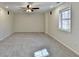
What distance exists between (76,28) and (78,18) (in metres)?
0.39

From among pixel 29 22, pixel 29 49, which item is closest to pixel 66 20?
pixel 29 49

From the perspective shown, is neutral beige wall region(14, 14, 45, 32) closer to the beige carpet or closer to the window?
the window

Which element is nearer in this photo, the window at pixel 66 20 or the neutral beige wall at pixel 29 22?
the window at pixel 66 20

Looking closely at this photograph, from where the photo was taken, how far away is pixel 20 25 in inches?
557

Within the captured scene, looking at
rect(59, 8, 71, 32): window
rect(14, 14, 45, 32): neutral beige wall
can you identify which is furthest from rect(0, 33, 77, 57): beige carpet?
rect(14, 14, 45, 32): neutral beige wall

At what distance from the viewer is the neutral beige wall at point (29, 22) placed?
1410 cm

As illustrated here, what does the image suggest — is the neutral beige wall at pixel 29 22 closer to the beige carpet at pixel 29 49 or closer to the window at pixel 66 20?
the window at pixel 66 20

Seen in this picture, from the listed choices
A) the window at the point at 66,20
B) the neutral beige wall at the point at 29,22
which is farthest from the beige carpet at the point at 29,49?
the neutral beige wall at the point at 29,22

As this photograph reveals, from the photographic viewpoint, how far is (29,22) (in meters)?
14.2

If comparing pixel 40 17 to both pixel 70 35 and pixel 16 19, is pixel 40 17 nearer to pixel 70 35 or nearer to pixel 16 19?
pixel 16 19

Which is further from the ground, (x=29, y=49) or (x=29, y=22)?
(x=29, y=22)

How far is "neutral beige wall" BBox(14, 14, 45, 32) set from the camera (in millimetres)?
14102

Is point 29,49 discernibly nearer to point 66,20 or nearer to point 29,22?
point 66,20

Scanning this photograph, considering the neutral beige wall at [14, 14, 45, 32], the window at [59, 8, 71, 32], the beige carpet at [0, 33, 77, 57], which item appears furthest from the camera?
the neutral beige wall at [14, 14, 45, 32]
